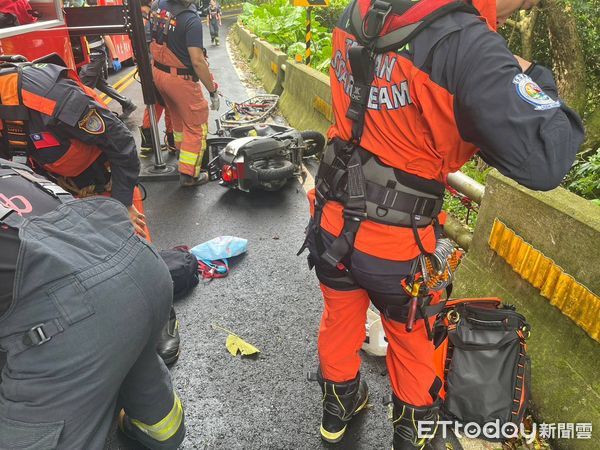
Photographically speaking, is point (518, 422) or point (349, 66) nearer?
point (349, 66)

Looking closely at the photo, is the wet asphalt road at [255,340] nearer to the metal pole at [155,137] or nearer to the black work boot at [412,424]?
the black work boot at [412,424]

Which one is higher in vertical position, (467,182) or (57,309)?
(57,309)

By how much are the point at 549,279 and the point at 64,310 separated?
2.21 metres

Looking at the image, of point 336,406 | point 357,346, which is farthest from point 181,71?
point 336,406

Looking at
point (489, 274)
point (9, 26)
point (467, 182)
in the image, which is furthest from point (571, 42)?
point (9, 26)

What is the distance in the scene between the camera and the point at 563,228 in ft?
7.52

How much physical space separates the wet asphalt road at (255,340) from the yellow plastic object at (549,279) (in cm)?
105

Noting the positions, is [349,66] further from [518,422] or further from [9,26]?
[9,26]

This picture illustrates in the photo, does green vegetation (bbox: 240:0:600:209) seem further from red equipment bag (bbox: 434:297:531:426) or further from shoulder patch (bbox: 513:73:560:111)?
shoulder patch (bbox: 513:73:560:111)

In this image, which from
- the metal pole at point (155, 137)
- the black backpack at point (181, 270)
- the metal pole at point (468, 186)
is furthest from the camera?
the metal pole at point (155, 137)

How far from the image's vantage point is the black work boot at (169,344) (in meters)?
2.92

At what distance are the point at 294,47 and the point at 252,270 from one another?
8.95m

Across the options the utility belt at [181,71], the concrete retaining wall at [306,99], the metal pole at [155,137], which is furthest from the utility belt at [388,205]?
the concrete retaining wall at [306,99]

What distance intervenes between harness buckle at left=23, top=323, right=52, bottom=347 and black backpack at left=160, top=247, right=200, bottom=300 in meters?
2.11
